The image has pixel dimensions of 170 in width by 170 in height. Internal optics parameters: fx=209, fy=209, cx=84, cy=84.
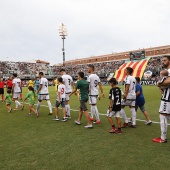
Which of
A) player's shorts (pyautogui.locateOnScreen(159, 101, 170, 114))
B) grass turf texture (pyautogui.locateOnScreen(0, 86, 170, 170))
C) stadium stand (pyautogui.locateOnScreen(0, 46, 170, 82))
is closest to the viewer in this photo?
grass turf texture (pyautogui.locateOnScreen(0, 86, 170, 170))

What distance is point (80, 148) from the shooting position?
5.01 m

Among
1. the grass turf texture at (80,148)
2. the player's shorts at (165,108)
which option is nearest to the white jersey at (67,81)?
the grass turf texture at (80,148)

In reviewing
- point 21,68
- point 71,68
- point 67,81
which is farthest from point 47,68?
point 67,81

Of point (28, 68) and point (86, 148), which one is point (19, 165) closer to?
point (86, 148)

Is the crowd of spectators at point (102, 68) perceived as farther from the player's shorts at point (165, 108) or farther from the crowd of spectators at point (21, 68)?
the player's shorts at point (165, 108)

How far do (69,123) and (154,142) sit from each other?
3480mm

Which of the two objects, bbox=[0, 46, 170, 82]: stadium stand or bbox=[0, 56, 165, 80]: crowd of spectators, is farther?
bbox=[0, 56, 165, 80]: crowd of spectators

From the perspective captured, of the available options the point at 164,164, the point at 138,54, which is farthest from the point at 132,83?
the point at 138,54

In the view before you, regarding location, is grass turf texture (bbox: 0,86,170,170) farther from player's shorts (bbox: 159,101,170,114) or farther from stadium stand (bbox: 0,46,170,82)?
stadium stand (bbox: 0,46,170,82)

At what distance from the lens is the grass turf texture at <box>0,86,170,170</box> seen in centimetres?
410

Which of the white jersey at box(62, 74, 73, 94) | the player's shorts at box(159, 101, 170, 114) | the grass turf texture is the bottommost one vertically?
the grass turf texture

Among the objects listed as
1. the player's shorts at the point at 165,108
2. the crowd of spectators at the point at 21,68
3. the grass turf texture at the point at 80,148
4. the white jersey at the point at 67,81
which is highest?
the crowd of spectators at the point at 21,68

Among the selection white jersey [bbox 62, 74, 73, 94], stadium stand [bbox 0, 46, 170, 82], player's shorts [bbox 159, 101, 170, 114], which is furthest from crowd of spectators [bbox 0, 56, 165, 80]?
player's shorts [bbox 159, 101, 170, 114]

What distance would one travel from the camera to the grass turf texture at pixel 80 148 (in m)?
4.10
